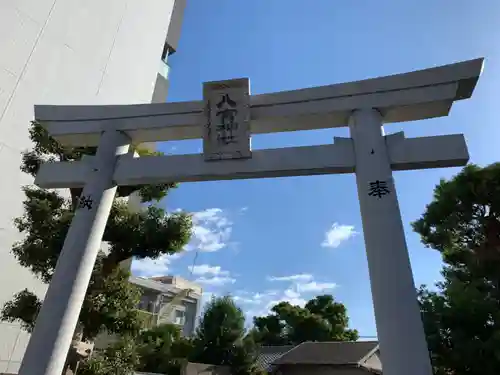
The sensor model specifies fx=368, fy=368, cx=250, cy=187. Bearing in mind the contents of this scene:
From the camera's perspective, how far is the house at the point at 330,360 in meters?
14.6

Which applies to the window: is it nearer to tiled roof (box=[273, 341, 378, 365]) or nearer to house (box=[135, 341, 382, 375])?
house (box=[135, 341, 382, 375])

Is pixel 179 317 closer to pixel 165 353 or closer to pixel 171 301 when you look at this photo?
pixel 171 301

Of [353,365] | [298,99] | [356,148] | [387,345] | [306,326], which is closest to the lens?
[387,345]

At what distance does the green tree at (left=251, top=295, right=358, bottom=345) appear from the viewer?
27312 millimetres

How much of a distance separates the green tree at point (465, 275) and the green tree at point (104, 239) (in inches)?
187

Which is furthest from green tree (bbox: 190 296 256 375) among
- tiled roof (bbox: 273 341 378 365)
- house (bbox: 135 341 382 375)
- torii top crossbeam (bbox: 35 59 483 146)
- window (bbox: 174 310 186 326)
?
torii top crossbeam (bbox: 35 59 483 146)

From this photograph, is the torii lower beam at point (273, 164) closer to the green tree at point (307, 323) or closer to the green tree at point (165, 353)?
the green tree at point (165, 353)

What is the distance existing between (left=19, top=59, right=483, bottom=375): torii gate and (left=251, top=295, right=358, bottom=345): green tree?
2422 cm

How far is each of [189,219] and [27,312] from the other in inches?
108

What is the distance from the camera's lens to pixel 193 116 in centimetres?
445

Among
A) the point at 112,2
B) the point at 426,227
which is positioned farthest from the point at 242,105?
the point at 112,2

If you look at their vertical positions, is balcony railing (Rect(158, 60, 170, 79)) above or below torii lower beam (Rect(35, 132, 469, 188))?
above

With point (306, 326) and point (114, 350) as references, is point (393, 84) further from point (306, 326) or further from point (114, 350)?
point (306, 326)

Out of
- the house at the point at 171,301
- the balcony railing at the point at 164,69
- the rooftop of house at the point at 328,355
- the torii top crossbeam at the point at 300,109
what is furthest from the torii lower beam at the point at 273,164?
the house at the point at 171,301
